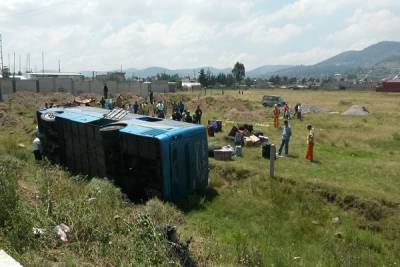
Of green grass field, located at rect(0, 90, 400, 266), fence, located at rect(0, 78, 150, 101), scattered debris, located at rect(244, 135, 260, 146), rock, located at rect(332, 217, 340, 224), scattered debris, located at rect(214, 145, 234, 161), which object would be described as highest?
fence, located at rect(0, 78, 150, 101)

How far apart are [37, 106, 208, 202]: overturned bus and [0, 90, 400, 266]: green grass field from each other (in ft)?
2.17

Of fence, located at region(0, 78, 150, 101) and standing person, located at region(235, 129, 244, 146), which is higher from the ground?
fence, located at region(0, 78, 150, 101)

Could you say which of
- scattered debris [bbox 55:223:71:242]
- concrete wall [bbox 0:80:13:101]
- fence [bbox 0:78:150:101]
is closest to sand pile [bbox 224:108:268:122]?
scattered debris [bbox 55:223:71:242]

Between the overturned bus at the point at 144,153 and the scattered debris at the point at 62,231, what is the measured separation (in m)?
4.37

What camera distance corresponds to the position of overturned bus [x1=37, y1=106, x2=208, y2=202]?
12953mm

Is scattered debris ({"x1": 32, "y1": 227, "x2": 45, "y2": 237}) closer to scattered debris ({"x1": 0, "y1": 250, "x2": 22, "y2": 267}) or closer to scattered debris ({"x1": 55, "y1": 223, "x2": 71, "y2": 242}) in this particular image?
scattered debris ({"x1": 55, "y1": 223, "x2": 71, "y2": 242})

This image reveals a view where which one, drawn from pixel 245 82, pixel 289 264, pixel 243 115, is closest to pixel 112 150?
pixel 289 264

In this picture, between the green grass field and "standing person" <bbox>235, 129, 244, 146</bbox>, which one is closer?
the green grass field

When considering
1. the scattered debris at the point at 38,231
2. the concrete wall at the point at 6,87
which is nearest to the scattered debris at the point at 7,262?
the scattered debris at the point at 38,231

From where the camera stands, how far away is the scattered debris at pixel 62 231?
8406 millimetres

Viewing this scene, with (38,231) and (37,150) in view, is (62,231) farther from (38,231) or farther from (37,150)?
(37,150)

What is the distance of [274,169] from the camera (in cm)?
1609

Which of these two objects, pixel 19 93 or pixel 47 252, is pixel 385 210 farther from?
pixel 19 93

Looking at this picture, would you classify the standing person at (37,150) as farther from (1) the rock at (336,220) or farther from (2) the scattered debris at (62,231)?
(1) the rock at (336,220)
